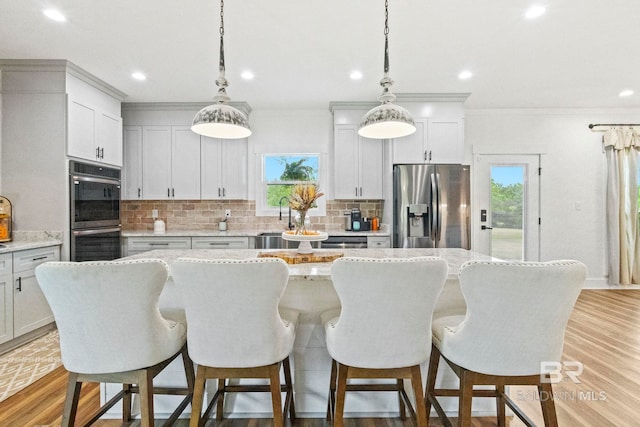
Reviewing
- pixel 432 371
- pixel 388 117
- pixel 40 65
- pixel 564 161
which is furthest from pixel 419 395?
pixel 564 161

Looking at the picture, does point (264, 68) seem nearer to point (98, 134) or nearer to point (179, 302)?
point (98, 134)

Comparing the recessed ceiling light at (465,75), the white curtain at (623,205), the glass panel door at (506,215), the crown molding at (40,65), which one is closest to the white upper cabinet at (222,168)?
the crown molding at (40,65)

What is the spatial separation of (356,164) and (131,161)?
3054mm

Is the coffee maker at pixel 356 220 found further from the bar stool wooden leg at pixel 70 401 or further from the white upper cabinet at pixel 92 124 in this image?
the bar stool wooden leg at pixel 70 401

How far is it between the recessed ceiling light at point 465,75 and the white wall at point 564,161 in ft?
3.91

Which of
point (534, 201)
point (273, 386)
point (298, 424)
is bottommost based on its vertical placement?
point (298, 424)

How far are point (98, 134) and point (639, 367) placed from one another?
5.55 metres

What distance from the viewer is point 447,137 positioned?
3990 millimetres

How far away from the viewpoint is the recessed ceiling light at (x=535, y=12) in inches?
89.1

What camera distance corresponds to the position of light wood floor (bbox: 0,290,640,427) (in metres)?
1.80

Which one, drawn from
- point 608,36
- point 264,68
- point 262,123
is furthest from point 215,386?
point 608,36

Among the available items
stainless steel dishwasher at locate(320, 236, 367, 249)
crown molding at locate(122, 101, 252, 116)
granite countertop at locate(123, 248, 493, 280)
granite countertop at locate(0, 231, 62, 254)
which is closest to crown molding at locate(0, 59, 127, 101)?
crown molding at locate(122, 101, 252, 116)

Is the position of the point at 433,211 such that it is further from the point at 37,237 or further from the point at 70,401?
the point at 37,237

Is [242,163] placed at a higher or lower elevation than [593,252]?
higher
